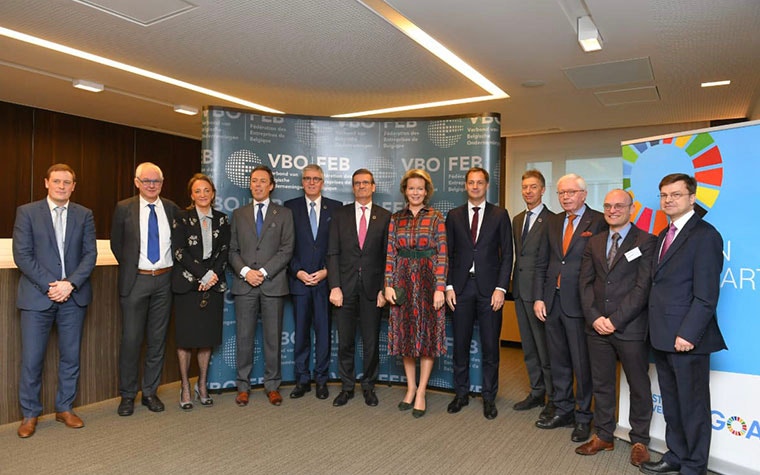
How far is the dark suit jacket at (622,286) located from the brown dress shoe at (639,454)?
68cm

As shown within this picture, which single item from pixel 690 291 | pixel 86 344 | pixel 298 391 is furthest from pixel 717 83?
pixel 86 344

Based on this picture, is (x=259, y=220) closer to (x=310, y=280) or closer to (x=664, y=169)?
(x=310, y=280)

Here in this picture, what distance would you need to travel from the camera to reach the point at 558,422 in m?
3.91

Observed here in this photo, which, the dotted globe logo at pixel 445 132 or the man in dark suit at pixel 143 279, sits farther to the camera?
the dotted globe logo at pixel 445 132

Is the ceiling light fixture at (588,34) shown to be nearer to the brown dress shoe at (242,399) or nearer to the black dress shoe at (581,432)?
the black dress shoe at (581,432)

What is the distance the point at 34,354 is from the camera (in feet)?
12.2

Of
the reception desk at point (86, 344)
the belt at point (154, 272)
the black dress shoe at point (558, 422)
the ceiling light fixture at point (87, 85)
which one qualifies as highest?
the ceiling light fixture at point (87, 85)

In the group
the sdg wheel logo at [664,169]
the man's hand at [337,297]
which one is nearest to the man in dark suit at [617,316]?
the sdg wheel logo at [664,169]

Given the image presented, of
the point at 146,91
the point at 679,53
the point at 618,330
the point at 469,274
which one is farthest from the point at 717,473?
the point at 146,91

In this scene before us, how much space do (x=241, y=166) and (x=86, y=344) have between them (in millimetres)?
1929

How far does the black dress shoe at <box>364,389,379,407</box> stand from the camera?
4.42 meters

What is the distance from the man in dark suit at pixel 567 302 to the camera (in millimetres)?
3668

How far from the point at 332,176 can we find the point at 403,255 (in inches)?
54.5

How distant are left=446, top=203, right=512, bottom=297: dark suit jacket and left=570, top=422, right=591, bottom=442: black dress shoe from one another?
3.61 feet
